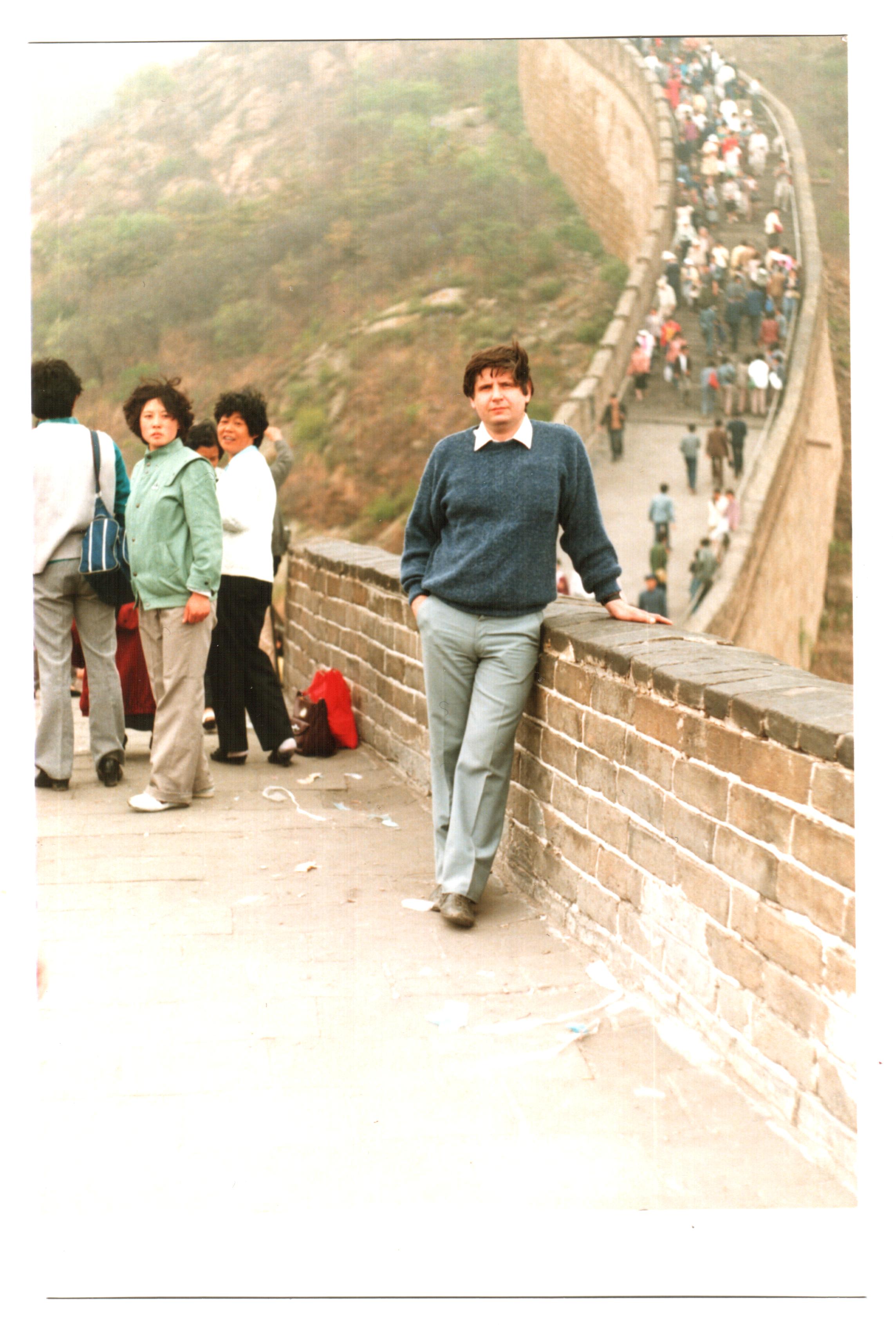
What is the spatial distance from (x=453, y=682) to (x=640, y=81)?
3365 cm

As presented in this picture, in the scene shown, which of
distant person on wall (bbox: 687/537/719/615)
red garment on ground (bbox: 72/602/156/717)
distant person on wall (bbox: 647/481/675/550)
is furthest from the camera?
distant person on wall (bbox: 647/481/675/550)

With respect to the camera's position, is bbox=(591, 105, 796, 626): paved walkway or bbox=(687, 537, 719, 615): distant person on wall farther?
bbox=(591, 105, 796, 626): paved walkway

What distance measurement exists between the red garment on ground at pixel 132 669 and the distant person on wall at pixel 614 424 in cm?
2308

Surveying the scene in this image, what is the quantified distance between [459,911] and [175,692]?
6.59 ft

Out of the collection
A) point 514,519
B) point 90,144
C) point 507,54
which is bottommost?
point 514,519

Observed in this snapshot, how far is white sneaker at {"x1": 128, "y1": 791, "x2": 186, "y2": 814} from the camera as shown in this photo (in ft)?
20.0

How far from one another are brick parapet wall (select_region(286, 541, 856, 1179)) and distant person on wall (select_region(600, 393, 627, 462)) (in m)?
24.6

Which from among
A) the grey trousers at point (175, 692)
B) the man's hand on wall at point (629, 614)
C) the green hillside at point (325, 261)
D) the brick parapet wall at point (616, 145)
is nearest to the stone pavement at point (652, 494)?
the green hillside at point (325, 261)

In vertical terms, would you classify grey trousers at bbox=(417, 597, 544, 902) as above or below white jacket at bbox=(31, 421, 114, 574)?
below

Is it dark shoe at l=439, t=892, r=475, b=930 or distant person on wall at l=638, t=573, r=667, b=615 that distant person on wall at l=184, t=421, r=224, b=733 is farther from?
distant person on wall at l=638, t=573, r=667, b=615

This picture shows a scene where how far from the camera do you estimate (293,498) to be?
3256 centimetres

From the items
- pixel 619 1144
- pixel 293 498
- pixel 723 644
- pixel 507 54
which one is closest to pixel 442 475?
pixel 723 644

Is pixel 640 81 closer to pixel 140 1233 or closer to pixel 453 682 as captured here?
pixel 453 682

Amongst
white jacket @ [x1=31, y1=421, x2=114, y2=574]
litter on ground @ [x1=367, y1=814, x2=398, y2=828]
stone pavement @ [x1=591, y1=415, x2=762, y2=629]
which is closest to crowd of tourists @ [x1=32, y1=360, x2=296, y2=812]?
white jacket @ [x1=31, y1=421, x2=114, y2=574]
